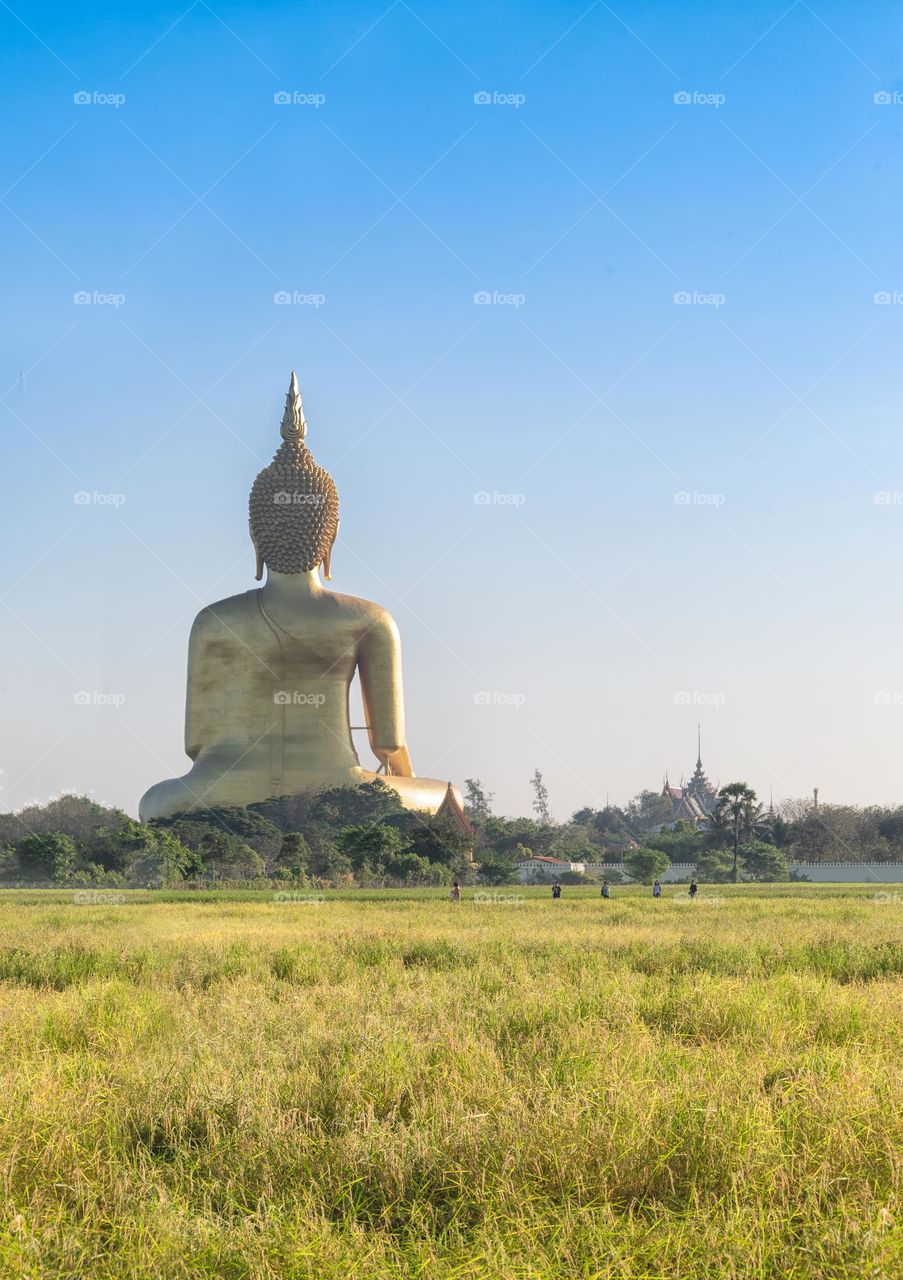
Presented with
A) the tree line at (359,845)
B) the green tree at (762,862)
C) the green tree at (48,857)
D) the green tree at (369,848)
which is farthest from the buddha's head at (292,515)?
the green tree at (762,862)

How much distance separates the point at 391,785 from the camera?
51594 millimetres

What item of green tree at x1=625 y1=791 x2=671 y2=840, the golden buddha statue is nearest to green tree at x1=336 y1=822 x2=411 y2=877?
the golden buddha statue

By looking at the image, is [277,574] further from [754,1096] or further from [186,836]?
[754,1096]

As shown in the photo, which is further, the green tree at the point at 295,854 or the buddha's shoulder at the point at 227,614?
the buddha's shoulder at the point at 227,614

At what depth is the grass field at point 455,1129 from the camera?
396 centimetres

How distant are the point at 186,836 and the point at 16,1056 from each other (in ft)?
127

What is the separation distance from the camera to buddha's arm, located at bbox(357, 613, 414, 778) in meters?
51.7

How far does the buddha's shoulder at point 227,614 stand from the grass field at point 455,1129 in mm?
41431

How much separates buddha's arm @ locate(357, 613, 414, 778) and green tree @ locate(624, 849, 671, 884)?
36.5 ft

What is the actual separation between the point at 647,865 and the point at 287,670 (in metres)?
17.0

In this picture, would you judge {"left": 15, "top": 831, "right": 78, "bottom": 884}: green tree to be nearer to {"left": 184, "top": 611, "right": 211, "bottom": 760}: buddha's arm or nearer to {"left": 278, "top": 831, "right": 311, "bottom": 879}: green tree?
{"left": 278, "top": 831, "right": 311, "bottom": 879}: green tree

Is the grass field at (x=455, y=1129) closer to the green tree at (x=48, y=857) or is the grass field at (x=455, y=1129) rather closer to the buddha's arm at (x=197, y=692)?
the green tree at (x=48, y=857)

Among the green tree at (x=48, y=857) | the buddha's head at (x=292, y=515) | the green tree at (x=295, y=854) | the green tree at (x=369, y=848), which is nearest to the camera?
the green tree at (x=48, y=857)

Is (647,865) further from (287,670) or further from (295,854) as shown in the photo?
(287,670)
